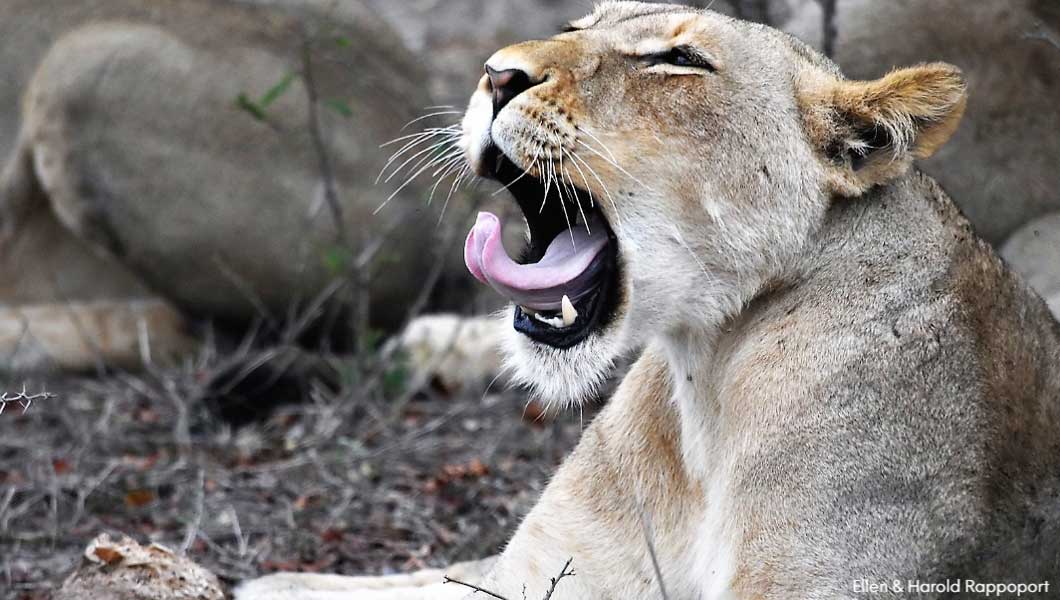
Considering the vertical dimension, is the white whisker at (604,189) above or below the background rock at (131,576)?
above

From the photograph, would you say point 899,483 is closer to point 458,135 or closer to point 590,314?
point 590,314

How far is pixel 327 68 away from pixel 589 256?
3898 millimetres

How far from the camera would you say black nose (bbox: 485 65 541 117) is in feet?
9.61

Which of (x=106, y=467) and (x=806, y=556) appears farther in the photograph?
(x=106, y=467)

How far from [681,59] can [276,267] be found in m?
3.73

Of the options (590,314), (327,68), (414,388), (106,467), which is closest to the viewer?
(590,314)

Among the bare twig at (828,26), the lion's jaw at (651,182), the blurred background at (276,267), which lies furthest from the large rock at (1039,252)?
the lion's jaw at (651,182)

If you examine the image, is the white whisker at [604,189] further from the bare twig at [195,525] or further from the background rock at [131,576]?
the bare twig at [195,525]

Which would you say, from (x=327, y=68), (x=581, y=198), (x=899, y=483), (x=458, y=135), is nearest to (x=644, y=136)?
(x=581, y=198)

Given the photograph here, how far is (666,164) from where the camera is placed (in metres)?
2.92

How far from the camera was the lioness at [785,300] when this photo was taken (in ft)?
9.30

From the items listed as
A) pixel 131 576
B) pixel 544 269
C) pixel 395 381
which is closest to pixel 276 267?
pixel 395 381

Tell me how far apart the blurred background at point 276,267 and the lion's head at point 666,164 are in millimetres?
1446

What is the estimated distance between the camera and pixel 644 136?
2.92 metres
